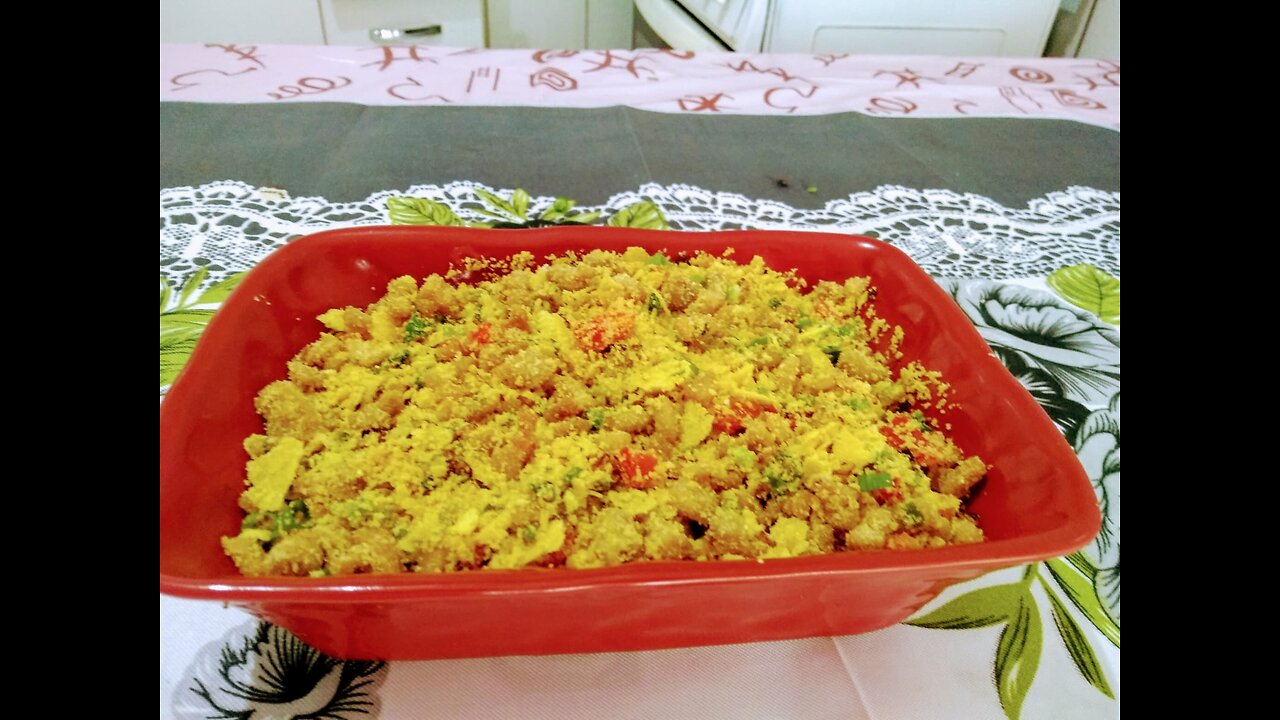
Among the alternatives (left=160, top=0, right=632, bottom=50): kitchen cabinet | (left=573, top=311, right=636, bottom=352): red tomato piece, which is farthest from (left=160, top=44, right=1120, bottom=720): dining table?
(left=160, top=0, right=632, bottom=50): kitchen cabinet

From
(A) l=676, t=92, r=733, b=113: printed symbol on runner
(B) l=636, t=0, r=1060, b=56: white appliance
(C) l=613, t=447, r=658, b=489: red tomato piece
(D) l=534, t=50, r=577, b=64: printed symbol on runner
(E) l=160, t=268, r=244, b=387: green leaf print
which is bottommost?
(E) l=160, t=268, r=244, b=387: green leaf print

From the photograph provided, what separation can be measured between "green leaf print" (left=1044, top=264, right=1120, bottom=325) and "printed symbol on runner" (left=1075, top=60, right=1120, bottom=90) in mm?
752

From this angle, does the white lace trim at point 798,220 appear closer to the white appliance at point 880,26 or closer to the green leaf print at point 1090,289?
the green leaf print at point 1090,289

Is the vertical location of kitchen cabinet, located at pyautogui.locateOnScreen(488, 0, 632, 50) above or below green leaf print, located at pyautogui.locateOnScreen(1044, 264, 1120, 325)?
above

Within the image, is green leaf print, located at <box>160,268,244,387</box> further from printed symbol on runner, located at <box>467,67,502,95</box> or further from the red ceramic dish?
printed symbol on runner, located at <box>467,67,502,95</box>

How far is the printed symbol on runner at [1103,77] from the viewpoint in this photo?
144 cm

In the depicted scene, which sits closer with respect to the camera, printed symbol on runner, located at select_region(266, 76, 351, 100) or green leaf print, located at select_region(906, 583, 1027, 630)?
green leaf print, located at select_region(906, 583, 1027, 630)

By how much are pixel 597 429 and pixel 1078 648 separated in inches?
14.7

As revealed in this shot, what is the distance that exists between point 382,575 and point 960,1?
2.09 metres

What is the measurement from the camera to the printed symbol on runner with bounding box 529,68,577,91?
50.6 inches

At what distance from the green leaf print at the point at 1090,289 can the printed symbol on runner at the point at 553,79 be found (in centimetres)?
87

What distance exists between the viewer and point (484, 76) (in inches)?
50.6

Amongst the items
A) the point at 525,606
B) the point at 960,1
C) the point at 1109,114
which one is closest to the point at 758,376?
the point at 525,606

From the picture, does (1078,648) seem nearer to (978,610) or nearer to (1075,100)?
(978,610)
